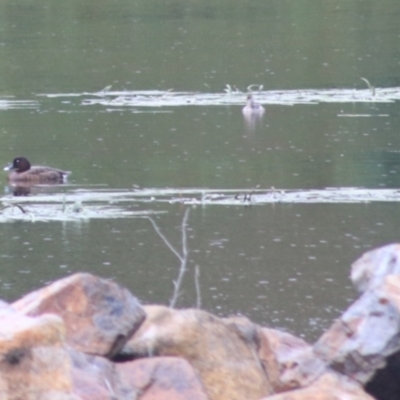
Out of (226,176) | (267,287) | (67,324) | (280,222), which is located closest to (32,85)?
(226,176)

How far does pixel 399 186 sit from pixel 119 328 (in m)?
7.88

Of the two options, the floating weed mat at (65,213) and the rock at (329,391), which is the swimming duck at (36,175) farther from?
the rock at (329,391)

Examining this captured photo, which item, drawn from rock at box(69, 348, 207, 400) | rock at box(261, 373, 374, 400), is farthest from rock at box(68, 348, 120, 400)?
rock at box(261, 373, 374, 400)

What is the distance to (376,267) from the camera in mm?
8500

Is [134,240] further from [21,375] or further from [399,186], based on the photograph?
[21,375]

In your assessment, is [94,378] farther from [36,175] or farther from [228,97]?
[228,97]

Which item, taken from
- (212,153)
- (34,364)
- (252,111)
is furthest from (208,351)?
(252,111)

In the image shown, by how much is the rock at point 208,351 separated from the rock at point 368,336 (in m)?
0.39

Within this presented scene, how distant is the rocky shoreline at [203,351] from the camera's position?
287 inches

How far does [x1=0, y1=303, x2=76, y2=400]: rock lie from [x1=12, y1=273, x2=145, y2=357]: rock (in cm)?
145

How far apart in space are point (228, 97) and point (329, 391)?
16510 millimetres

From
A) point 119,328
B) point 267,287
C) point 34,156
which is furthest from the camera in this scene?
point 34,156

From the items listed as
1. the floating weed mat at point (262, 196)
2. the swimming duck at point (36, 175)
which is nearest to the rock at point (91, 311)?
the floating weed mat at point (262, 196)

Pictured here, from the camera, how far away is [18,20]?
136ft
